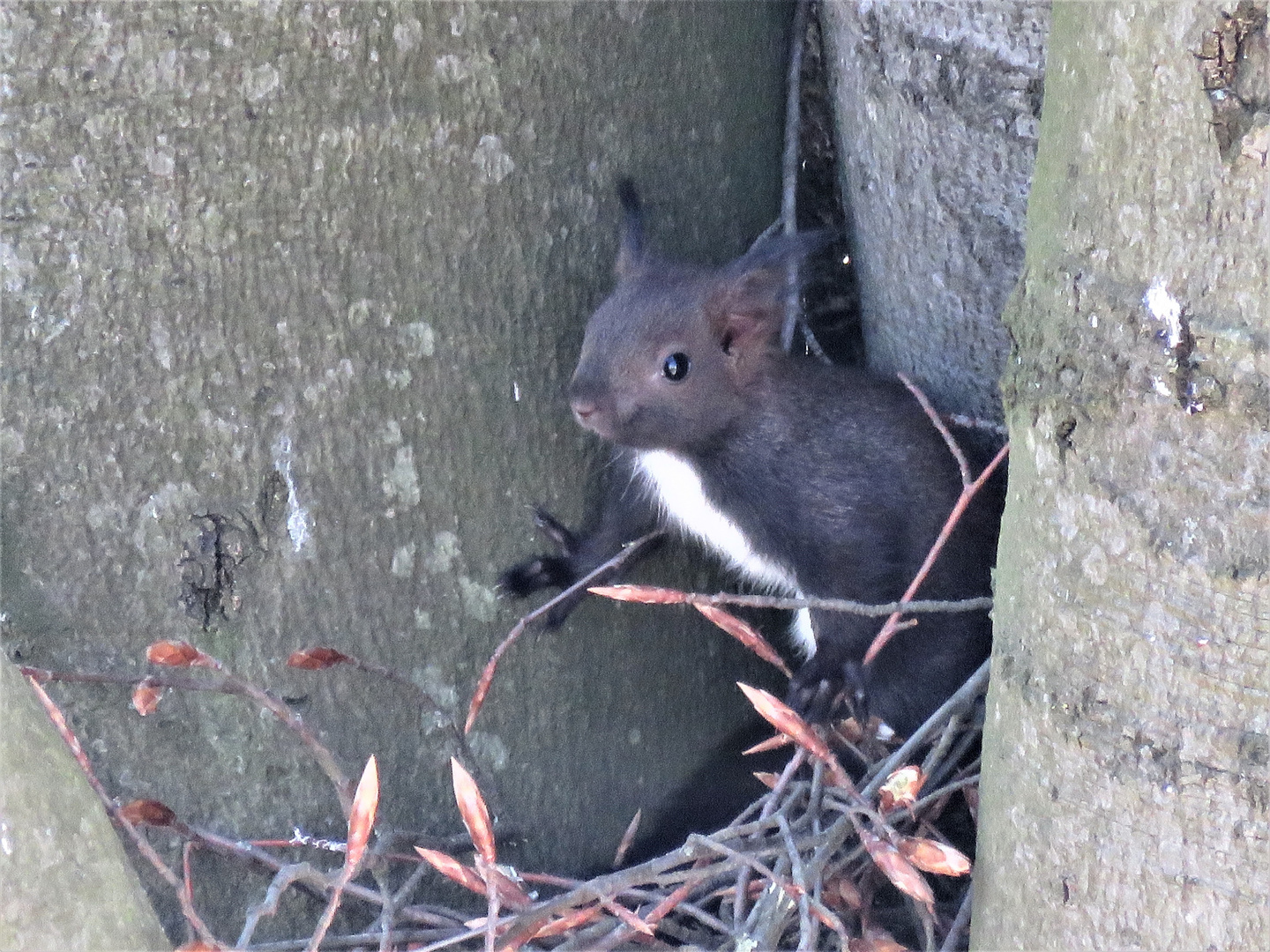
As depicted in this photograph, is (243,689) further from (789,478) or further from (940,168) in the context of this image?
(940,168)

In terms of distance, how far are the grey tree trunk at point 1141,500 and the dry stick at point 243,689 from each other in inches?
30.1

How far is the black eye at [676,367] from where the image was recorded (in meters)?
2.32

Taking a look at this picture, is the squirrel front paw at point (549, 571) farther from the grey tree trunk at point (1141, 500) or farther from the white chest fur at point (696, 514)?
the grey tree trunk at point (1141, 500)

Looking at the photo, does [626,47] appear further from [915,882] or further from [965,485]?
[915,882]

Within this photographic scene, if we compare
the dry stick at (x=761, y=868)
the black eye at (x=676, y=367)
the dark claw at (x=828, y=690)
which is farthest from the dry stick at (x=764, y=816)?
the black eye at (x=676, y=367)

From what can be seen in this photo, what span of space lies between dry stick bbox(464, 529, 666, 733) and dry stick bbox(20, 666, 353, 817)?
203mm

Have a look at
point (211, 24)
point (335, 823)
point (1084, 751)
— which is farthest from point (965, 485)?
point (211, 24)

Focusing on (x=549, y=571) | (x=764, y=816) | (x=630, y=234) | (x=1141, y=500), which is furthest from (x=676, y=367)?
(x=1141, y=500)

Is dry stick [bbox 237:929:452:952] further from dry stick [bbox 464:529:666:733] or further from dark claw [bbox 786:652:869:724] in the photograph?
dark claw [bbox 786:652:869:724]

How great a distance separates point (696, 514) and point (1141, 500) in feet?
4.11

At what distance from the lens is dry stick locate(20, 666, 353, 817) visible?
1.60 metres

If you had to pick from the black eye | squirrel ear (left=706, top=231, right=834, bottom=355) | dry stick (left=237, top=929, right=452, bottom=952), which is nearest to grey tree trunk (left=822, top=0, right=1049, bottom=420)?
squirrel ear (left=706, top=231, right=834, bottom=355)

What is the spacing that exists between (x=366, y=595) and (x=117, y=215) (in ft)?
1.97

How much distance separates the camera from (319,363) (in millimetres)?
1893
